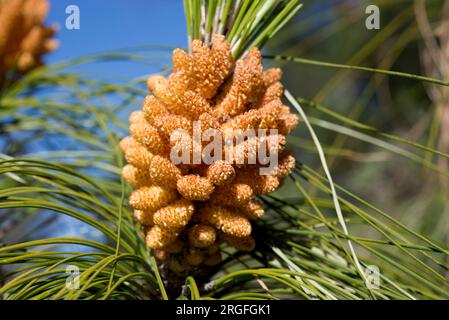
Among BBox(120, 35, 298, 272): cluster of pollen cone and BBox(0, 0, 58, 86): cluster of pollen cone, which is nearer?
BBox(120, 35, 298, 272): cluster of pollen cone

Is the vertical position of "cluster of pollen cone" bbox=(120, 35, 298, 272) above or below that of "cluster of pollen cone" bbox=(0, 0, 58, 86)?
below

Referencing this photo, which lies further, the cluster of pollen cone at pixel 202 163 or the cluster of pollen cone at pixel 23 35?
the cluster of pollen cone at pixel 23 35

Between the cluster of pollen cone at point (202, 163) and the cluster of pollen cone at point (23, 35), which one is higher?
the cluster of pollen cone at point (23, 35)

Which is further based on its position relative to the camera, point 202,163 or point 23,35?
point 23,35
